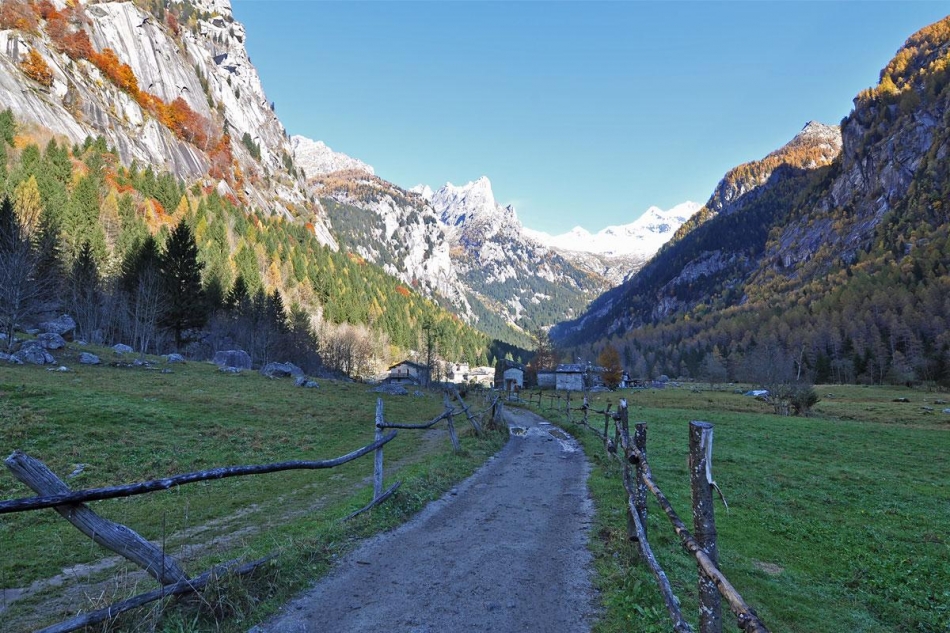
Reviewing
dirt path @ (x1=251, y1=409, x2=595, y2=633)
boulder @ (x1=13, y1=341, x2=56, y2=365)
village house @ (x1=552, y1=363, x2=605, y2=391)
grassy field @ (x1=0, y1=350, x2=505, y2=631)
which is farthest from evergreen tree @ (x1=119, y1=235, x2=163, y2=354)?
village house @ (x1=552, y1=363, x2=605, y2=391)

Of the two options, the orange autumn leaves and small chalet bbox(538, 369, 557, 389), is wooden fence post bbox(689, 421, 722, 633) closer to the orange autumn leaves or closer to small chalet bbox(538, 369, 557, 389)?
small chalet bbox(538, 369, 557, 389)

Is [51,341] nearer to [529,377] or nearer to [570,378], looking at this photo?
[570,378]

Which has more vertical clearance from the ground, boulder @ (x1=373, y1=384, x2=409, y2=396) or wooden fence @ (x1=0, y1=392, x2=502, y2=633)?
wooden fence @ (x1=0, y1=392, x2=502, y2=633)

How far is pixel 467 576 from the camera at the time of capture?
7160 millimetres

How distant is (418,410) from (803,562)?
3528cm

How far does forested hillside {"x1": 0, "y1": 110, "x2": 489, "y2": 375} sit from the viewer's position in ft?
171

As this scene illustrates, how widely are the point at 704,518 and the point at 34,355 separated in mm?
42933

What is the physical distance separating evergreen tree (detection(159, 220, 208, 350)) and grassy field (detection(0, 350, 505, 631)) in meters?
27.5

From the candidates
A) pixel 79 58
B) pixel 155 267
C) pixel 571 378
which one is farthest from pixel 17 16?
pixel 571 378

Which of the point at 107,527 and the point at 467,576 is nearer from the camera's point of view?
the point at 107,527

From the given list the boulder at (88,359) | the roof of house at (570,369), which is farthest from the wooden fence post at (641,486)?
the roof of house at (570,369)

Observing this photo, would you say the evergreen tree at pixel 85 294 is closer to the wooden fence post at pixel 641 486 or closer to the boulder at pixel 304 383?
the boulder at pixel 304 383

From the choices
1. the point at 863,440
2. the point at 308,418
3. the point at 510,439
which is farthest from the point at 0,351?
the point at 863,440

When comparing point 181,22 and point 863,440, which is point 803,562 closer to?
point 863,440
